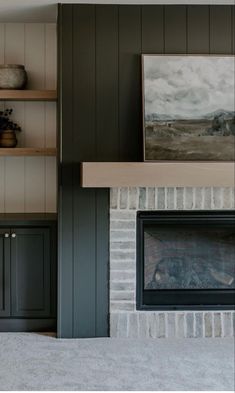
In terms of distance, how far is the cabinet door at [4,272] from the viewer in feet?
11.2

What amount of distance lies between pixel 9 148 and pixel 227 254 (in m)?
1.65

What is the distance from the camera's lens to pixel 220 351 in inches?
121

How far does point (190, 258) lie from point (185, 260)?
1.4 inches

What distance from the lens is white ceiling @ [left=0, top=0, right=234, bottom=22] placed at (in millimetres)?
3225

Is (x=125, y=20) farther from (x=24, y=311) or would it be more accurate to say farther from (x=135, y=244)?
(x=24, y=311)

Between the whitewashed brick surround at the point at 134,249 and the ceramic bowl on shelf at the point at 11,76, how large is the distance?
1.04 m

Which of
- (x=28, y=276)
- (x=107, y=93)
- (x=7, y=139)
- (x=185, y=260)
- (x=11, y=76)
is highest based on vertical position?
(x=11, y=76)

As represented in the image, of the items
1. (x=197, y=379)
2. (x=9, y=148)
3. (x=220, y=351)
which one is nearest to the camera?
(x=197, y=379)

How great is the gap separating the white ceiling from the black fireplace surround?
1300 millimetres

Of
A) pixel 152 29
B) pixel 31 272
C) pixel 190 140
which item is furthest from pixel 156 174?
pixel 31 272

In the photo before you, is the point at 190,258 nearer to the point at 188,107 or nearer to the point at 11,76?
the point at 188,107

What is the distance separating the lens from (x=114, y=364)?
2.88 metres

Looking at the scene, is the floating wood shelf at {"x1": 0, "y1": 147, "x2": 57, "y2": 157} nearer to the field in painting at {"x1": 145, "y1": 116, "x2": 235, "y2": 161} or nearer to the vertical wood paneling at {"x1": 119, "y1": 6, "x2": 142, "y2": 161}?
the vertical wood paneling at {"x1": 119, "y1": 6, "x2": 142, "y2": 161}

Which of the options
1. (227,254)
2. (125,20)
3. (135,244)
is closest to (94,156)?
(135,244)
